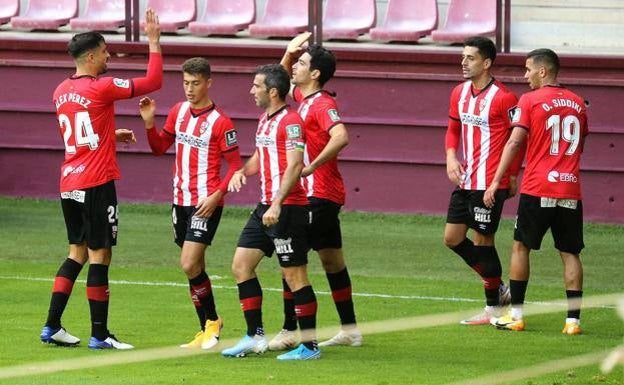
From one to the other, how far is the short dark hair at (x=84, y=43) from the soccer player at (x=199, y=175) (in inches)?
19.7

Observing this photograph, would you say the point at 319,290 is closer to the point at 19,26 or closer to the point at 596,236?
the point at 596,236

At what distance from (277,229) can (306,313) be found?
1.89ft

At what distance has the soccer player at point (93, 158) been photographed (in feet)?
32.3

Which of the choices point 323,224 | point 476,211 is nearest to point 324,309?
point 476,211

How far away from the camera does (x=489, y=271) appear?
441 inches

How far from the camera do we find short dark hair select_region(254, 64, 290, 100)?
9.56 meters

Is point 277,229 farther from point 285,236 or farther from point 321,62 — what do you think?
point 321,62

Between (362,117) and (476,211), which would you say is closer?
(476,211)

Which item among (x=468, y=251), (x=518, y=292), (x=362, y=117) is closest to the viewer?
(x=518, y=292)

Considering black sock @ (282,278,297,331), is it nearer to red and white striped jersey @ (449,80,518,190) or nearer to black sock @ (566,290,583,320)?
red and white striped jersey @ (449,80,518,190)

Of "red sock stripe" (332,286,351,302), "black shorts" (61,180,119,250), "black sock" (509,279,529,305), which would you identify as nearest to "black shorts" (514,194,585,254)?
"black sock" (509,279,529,305)

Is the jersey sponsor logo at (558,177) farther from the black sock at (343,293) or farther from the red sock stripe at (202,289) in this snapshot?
the red sock stripe at (202,289)

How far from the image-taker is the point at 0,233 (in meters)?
15.7

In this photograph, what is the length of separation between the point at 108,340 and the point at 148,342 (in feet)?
1.12
